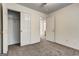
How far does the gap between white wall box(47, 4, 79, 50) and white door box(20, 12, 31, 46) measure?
1917mm

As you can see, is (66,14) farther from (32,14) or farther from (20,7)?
(20,7)

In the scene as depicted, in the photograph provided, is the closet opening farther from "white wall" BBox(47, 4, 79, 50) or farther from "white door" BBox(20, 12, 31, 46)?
"white wall" BBox(47, 4, 79, 50)

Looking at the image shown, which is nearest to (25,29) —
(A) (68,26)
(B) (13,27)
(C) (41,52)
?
(B) (13,27)

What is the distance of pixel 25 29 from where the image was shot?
4.30 meters

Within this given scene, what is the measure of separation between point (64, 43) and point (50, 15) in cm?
247

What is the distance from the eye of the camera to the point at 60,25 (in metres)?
4.60

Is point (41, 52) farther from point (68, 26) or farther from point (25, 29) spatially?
point (68, 26)

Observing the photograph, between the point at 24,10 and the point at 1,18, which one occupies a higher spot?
the point at 24,10

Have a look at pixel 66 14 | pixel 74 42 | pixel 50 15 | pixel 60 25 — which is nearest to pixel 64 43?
pixel 74 42

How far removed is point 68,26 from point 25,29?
2.43 metres

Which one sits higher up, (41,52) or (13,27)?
(13,27)

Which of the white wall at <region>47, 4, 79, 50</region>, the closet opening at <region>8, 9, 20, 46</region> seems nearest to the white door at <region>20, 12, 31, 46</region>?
the closet opening at <region>8, 9, 20, 46</region>

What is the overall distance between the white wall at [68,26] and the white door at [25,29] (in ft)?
6.29

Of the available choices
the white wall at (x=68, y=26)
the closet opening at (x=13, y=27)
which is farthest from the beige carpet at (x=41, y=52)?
the closet opening at (x=13, y=27)
